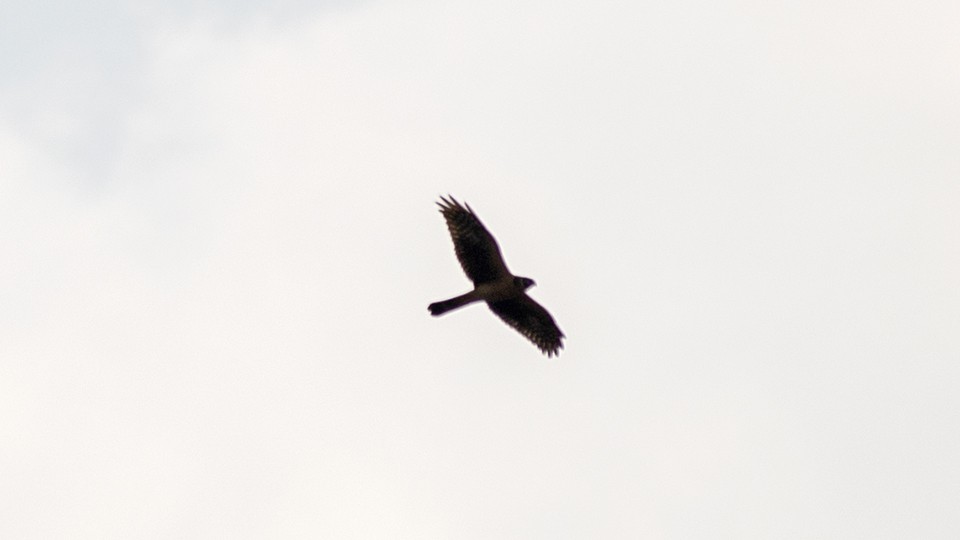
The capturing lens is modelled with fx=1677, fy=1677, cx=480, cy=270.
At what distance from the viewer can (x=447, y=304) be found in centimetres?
3369

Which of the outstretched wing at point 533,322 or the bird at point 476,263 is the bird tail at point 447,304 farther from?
the outstretched wing at point 533,322

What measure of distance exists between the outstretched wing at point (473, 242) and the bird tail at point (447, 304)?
1.53 ft

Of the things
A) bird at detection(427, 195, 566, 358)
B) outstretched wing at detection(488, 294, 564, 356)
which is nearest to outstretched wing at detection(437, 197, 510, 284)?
bird at detection(427, 195, 566, 358)

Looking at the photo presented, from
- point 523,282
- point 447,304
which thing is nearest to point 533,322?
point 523,282

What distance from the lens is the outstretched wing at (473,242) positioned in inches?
1328

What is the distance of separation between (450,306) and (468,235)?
1.48 meters

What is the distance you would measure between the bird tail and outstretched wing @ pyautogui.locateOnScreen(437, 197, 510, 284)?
0.47 m

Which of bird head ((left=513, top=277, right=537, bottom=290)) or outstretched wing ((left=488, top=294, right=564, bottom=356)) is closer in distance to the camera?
bird head ((left=513, top=277, right=537, bottom=290))

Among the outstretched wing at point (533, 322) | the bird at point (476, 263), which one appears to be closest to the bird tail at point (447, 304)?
the bird at point (476, 263)

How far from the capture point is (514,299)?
115ft

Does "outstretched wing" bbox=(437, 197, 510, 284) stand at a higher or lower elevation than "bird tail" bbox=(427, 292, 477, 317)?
higher

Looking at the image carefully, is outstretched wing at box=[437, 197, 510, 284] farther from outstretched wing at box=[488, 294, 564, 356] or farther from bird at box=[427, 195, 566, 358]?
outstretched wing at box=[488, 294, 564, 356]

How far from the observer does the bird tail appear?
33656mm

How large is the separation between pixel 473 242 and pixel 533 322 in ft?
9.24
